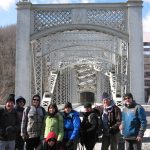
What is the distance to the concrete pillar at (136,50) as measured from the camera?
621 inches

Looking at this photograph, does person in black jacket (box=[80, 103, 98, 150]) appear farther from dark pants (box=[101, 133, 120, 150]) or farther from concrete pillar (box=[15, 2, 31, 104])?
concrete pillar (box=[15, 2, 31, 104])

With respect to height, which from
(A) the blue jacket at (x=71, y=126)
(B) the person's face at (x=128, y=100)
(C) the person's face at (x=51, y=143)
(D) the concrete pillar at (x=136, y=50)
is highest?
(D) the concrete pillar at (x=136, y=50)

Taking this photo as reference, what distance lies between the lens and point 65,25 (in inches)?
630

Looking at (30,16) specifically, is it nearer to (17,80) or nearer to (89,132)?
(17,80)

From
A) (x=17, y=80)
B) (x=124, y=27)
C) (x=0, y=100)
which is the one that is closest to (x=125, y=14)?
(x=124, y=27)

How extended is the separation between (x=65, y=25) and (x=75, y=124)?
944 centimetres

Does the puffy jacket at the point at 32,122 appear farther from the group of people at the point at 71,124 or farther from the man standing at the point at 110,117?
the man standing at the point at 110,117

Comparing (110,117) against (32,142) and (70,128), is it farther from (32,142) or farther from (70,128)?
(32,142)

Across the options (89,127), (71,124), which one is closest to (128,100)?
(89,127)

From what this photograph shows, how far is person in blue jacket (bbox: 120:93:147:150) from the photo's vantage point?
6.87 m

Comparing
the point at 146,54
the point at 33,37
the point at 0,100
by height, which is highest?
the point at 146,54

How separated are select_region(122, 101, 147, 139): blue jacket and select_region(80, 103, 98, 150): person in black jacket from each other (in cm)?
58

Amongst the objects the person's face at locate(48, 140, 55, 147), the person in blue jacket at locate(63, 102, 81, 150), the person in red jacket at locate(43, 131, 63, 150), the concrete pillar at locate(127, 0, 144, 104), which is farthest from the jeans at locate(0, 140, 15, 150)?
the concrete pillar at locate(127, 0, 144, 104)

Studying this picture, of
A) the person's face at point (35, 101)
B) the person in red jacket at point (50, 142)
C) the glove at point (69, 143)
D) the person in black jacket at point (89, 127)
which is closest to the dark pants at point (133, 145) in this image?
the person in black jacket at point (89, 127)
